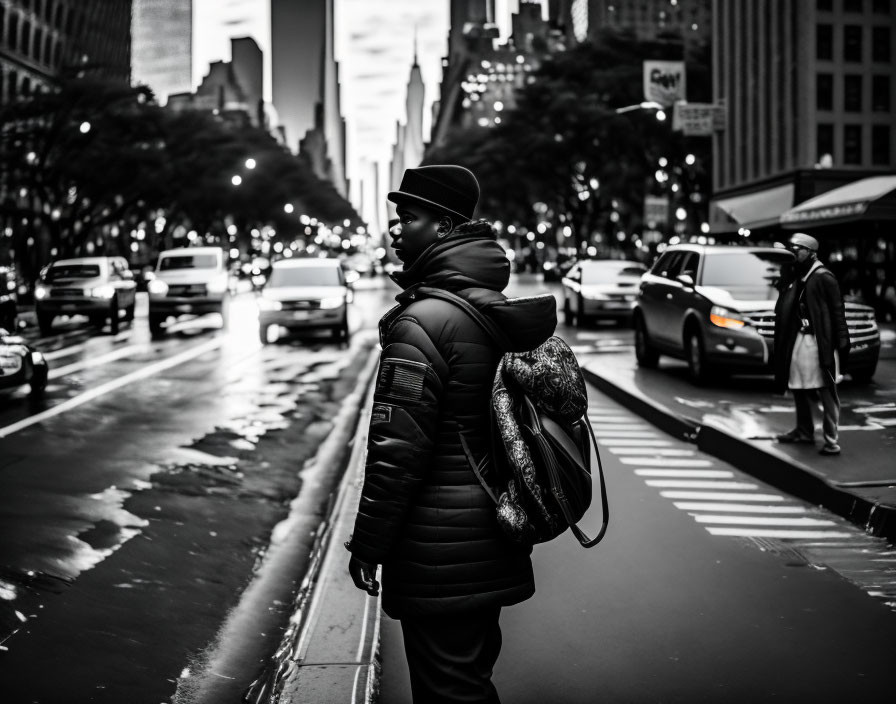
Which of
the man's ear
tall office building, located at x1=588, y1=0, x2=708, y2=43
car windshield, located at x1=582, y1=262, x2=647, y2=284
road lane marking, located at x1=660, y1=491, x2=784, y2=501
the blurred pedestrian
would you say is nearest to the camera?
the man's ear

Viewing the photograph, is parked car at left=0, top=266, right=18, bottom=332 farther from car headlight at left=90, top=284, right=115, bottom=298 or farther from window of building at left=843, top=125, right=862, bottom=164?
window of building at left=843, top=125, right=862, bottom=164

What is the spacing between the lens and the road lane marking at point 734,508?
27.4ft

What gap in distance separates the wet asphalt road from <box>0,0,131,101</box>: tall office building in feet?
196

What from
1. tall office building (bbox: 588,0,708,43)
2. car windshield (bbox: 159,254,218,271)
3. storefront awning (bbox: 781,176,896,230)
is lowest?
car windshield (bbox: 159,254,218,271)

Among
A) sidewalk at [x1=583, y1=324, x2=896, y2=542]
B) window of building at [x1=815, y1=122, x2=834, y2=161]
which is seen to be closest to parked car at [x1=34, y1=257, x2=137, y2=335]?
sidewalk at [x1=583, y1=324, x2=896, y2=542]

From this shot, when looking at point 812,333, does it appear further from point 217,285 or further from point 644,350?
point 217,285

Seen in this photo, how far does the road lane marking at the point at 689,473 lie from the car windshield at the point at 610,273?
1847cm

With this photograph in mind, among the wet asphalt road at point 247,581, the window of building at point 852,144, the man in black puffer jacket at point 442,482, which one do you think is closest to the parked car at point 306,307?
the wet asphalt road at point 247,581

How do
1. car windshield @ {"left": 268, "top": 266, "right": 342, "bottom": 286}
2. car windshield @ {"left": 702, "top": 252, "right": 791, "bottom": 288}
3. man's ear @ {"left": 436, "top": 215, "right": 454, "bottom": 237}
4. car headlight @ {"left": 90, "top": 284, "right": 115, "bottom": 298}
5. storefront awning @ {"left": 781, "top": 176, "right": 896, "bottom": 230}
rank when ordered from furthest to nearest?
car headlight @ {"left": 90, "top": 284, "right": 115, "bottom": 298}
car windshield @ {"left": 268, "top": 266, "right": 342, "bottom": 286}
storefront awning @ {"left": 781, "top": 176, "right": 896, "bottom": 230}
car windshield @ {"left": 702, "top": 252, "right": 791, "bottom": 288}
man's ear @ {"left": 436, "top": 215, "right": 454, "bottom": 237}

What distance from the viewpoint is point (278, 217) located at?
354ft

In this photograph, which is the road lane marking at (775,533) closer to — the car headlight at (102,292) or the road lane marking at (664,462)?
the road lane marking at (664,462)

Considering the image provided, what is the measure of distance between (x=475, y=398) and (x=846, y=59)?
2083 inches

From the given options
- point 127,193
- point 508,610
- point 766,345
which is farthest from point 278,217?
point 508,610

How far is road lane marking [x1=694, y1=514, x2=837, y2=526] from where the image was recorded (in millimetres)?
7918
